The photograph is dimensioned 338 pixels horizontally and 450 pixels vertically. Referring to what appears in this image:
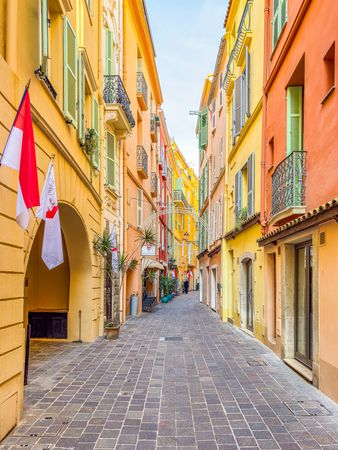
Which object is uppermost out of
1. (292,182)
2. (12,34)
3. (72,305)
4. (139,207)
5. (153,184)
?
(153,184)

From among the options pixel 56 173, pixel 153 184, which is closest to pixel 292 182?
pixel 56 173

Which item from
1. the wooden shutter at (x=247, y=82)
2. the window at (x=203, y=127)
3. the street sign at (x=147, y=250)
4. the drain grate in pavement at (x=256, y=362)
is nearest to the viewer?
the drain grate in pavement at (x=256, y=362)

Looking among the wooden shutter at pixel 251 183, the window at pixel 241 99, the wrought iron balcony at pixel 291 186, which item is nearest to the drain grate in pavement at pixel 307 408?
the wrought iron balcony at pixel 291 186

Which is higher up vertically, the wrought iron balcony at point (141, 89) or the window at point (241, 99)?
the wrought iron balcony at point (141, 89)

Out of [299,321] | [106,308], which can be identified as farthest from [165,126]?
[299,321]

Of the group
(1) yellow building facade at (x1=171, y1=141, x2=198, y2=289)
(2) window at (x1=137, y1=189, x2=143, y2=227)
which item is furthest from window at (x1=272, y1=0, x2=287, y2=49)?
(1) yellow building facade at (x1=171, y1=141, x2=198, y2=289)

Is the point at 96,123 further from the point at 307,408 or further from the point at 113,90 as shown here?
the point at 307,408

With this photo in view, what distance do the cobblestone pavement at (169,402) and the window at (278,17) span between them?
23.8 ft

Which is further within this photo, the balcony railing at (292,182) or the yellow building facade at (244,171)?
the yellow building facade at (244,171)

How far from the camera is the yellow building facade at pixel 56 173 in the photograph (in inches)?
193

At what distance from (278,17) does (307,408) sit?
8.33 meters

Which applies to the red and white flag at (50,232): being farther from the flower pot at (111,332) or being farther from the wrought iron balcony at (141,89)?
the wrought iron balcony at (141,89)

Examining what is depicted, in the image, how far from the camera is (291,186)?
7.99 m

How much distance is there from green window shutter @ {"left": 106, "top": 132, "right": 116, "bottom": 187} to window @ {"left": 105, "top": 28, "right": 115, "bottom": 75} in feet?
7.09
